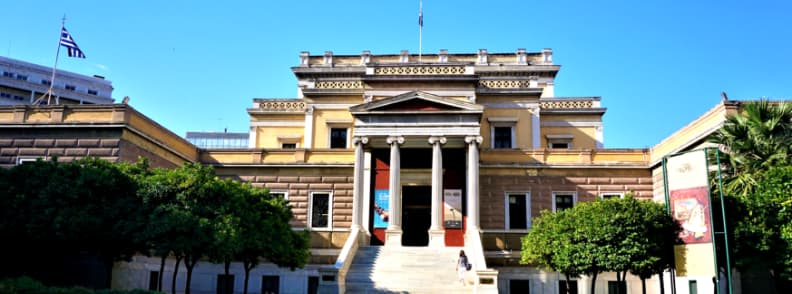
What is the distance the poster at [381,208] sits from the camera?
3375 cm

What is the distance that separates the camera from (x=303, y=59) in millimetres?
45750

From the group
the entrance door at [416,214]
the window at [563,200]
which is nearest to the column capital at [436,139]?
the entrance door at [416,214]

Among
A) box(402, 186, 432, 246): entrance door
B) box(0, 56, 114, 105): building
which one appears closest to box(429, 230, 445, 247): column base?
box(402, 186, 432, 246): entrance door

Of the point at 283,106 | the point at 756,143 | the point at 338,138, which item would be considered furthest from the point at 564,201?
the point at 283,106

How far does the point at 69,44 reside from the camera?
104ft

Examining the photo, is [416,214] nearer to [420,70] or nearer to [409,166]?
[409,166]

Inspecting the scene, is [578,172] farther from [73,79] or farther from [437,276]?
[73,79]

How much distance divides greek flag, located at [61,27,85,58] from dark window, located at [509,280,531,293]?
23.6 m

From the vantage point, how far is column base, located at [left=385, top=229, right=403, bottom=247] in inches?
1218

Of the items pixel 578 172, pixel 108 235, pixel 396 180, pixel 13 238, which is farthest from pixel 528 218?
pixel 13 238

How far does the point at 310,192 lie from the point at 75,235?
1582 centimetres

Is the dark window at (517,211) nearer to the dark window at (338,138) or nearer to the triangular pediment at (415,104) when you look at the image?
the triangular pediment at (415,104)

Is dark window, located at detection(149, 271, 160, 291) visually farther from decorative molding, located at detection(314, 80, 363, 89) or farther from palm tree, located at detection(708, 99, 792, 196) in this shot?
palm tree, located at detection(708, 99, 792, 196)

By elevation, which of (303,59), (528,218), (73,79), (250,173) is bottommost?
(528,218)
